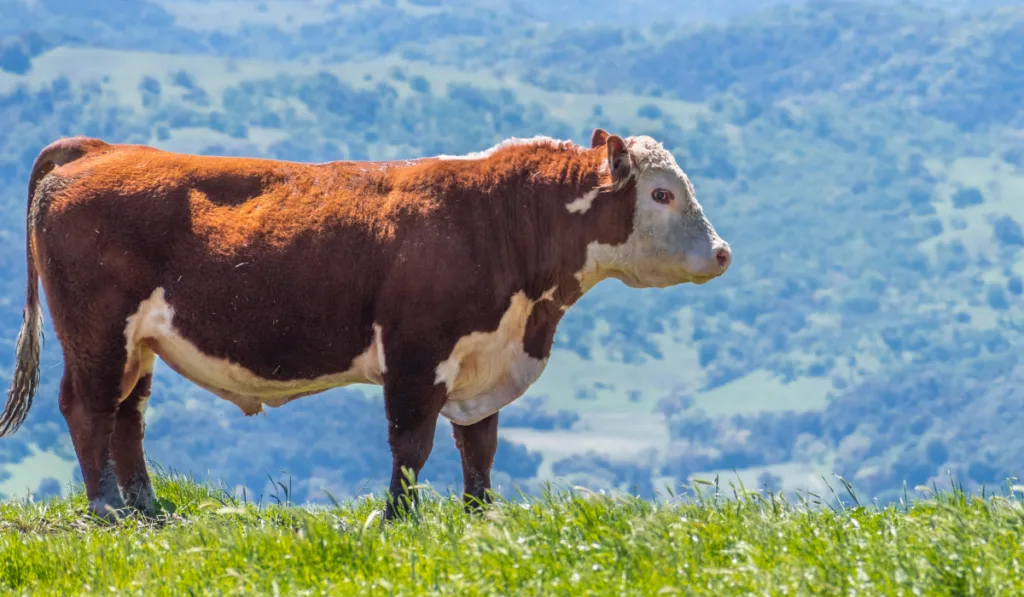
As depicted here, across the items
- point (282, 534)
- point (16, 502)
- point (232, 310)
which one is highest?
point (232, 310)

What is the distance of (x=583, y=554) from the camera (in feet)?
29.6

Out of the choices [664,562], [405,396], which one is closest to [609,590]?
[664,562]

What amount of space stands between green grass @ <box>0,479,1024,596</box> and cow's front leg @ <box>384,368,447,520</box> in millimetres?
1887

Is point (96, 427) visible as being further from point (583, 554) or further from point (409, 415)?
point (583, 554)

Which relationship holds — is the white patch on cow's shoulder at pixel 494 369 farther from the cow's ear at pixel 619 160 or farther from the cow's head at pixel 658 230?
the cow's ear at pixel 619 160

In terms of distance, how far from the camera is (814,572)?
8.55 meters

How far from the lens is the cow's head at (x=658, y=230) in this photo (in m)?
13.5

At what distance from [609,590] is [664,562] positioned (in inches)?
20.0

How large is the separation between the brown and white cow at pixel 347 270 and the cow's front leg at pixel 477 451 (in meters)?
0.02

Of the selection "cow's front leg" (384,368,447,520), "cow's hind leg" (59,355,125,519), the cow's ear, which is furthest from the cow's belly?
"cow's hind leg" (59,355,125,519)

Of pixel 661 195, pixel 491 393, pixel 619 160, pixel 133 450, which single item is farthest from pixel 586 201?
pixel 133 450

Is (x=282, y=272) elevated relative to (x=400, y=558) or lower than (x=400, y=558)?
elevated

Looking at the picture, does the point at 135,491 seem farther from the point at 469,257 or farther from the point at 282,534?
the point at 282,534

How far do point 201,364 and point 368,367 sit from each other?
1.39 m
